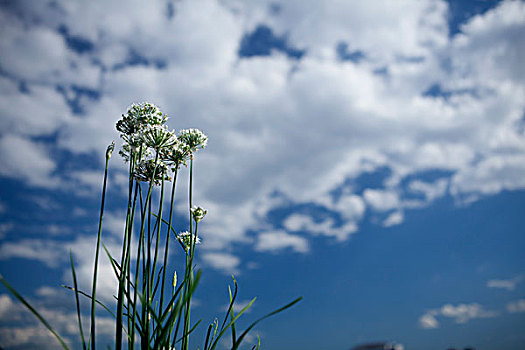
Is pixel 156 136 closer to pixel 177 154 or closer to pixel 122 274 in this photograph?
pixel 177 154

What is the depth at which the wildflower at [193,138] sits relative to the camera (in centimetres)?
308

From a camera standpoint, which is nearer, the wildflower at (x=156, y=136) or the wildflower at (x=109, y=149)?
the wildflower at (x=109, y=149)

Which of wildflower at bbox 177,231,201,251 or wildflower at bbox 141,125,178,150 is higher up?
wildflower at bbox 141,125,178,150

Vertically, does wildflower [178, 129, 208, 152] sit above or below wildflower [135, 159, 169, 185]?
above

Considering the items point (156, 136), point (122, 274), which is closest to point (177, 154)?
point (156, 136)

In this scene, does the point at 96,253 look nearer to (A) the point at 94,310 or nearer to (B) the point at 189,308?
(A) the point at 94,310

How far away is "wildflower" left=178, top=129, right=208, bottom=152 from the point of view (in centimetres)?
308

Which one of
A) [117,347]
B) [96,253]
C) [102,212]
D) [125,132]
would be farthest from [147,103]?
[117,347]

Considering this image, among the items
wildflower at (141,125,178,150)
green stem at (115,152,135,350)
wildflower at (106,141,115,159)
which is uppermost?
wildflower at (141,125,178,150)

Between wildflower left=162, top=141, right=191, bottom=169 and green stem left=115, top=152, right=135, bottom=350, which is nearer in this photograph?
green stem left=115, top=152, right=135, bottom=350

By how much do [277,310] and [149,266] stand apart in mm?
861

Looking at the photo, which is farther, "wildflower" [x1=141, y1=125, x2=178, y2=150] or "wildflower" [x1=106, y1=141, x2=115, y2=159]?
"wildflower" [x1=141, y1=125, x2=178, y2=150]

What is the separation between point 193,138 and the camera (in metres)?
3.09

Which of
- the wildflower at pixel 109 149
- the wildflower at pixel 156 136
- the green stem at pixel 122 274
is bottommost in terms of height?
the green stem at pixel 122 274
